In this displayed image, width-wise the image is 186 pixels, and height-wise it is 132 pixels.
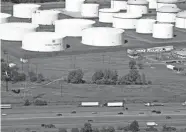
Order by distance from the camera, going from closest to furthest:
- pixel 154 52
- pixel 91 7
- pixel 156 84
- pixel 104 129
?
pixel 104 129, pixel 156 84, pixel 154 52, pixel 91 7

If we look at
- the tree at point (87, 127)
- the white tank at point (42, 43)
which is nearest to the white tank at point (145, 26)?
the white tank at point (42, 43)

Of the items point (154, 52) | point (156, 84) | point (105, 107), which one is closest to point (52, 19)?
point (154, 52)

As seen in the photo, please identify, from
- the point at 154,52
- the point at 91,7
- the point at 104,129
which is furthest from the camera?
the point at 91,7

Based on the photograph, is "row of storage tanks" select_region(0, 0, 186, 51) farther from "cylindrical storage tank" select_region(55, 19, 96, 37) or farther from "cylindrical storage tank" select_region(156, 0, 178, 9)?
"cylindrical storage tank" select_region(156, 0, 178, 9)

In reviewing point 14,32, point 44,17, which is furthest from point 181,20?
point 14,32

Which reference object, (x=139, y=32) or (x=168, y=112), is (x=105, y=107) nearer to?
(x=168, y=112)

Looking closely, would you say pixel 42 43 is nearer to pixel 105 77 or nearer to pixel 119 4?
pixel 105 77
